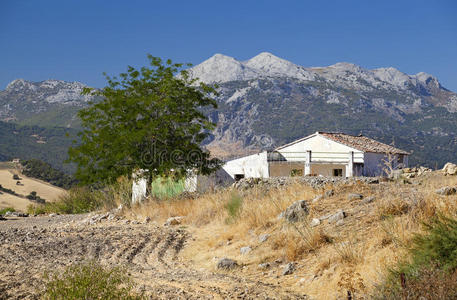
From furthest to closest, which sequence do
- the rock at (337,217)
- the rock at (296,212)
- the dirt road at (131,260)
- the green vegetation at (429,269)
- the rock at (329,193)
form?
the rock at (329,193), the rock at (296,212), the rock at (337,217), the dirt road at (131,260), the green vegetation at (429,269)

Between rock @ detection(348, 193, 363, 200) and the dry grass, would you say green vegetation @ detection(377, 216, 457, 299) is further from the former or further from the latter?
rock @ detection(348, 193, 363, 200)

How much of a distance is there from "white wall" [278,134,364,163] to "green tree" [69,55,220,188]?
2225cm

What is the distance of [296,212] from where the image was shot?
8.72 meters

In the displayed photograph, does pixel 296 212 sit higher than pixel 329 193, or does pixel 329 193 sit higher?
pixel 329 193

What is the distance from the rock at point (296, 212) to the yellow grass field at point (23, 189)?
46.7 m

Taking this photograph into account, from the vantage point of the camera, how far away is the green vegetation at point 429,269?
14.1 feet

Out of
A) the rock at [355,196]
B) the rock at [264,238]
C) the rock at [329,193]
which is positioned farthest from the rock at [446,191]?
the rock at [264,238]

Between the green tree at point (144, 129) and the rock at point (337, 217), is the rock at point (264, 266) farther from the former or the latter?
the green tree at point (144, 129)

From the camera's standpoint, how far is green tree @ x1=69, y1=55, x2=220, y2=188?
1967 centimetres

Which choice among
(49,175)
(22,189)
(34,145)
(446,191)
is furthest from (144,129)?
(34,145)

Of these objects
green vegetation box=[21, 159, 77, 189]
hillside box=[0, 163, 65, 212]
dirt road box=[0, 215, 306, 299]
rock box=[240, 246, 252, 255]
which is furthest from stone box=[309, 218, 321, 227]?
green vegetation box=[21, 159, 77, 189]

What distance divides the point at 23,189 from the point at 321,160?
4246 centimetres

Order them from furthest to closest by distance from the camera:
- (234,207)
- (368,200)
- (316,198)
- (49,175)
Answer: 1. (49,175)
2. (234,207)
3. (316,198)
4. (368,200)

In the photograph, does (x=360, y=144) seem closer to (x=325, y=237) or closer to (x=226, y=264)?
(x=325, y=237)
